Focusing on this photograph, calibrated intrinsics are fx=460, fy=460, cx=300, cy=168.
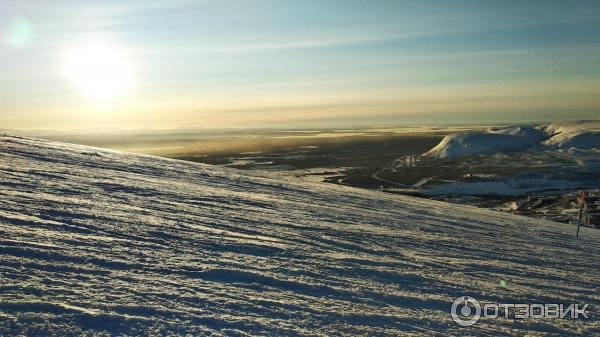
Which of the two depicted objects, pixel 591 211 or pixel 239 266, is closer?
pixel 239 266

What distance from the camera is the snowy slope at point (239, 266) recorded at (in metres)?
4.50

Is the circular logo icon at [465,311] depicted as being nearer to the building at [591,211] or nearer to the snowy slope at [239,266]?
the snowy slope at [239,266]

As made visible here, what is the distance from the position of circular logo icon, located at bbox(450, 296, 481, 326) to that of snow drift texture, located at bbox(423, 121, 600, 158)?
8279 centimetres

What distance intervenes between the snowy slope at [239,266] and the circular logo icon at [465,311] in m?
0.12

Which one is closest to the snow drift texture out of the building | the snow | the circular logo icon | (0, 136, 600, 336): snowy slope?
the snow

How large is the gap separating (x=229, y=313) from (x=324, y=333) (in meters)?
0.98

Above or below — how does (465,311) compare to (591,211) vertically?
above

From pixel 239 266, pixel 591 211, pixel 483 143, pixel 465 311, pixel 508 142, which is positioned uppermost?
pixel 508 142

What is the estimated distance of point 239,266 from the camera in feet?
20.8

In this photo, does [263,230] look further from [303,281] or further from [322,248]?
[303,281]

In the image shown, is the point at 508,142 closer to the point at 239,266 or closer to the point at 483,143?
the point at 483,143

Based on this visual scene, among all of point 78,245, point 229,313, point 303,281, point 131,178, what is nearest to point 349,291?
point 303,281

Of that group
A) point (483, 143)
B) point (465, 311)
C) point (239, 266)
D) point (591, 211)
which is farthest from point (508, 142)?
point (239, 266)

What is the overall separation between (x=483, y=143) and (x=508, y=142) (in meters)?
6.88
